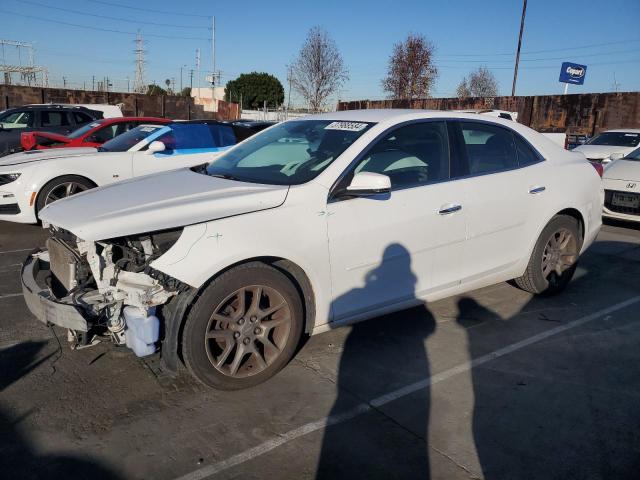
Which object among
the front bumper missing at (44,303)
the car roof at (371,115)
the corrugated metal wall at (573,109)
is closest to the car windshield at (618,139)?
the corrugated metal wall at (573,109)

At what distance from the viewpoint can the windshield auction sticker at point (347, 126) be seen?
386 cm

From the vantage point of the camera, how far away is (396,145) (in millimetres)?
3852

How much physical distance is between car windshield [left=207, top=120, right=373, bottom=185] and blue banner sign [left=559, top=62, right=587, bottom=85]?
27662 mm

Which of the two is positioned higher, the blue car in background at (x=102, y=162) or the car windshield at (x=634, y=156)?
the car windshield at (x=634, y=156)

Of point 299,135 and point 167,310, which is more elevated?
point 299,135

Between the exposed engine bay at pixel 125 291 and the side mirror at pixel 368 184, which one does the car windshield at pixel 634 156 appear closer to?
the side mirror at pixel 368 184

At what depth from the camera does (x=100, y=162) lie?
732 cm

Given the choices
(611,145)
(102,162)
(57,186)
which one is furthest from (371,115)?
(611,145)

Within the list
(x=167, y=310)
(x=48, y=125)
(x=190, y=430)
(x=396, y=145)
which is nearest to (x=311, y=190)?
(x=396, y=145)

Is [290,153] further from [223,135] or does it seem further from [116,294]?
[223,135]

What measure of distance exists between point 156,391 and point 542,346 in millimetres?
2846

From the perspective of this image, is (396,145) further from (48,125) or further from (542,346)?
(48,125)

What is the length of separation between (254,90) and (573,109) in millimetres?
49083

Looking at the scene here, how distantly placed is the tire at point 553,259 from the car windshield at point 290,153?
2070 millimetres
